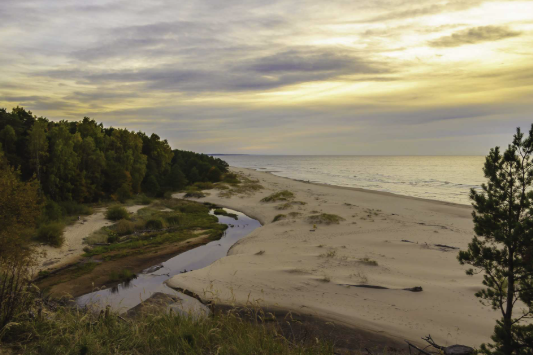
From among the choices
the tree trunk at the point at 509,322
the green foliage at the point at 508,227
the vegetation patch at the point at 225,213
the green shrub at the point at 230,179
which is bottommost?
the vegetation patch at the point at 225,213

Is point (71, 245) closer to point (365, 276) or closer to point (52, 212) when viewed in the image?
point (52, 212)

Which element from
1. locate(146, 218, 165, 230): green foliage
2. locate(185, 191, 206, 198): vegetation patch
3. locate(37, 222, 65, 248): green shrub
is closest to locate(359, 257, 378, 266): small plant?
locate(146, 218, 165, 230): green foliage

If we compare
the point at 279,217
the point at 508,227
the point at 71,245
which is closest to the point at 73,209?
the point at 71,245

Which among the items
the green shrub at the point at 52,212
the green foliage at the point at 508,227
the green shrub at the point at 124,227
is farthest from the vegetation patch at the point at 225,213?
the green foliage at the point at 508,227

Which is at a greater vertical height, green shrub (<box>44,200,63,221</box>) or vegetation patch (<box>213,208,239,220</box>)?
green shrub (<box>44,200,63,221</box>)

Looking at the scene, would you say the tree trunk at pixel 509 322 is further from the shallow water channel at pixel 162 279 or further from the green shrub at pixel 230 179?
the green shrub at pixel 230 179

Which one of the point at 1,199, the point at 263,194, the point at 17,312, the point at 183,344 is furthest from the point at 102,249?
the point at 263,194

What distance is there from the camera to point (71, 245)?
22438 millimetres

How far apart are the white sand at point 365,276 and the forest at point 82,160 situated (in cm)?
1412

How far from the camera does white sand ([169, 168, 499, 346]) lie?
11.9 meters

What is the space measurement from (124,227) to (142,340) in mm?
23322

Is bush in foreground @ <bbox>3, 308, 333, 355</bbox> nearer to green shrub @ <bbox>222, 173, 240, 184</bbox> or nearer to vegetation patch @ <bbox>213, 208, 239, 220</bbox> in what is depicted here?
vegetation patch @ <bbox>213, 208, 239, 220</bbox>

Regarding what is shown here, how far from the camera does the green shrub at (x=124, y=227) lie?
26955 millimetres

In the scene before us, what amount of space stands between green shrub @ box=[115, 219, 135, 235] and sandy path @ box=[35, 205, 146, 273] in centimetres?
159
